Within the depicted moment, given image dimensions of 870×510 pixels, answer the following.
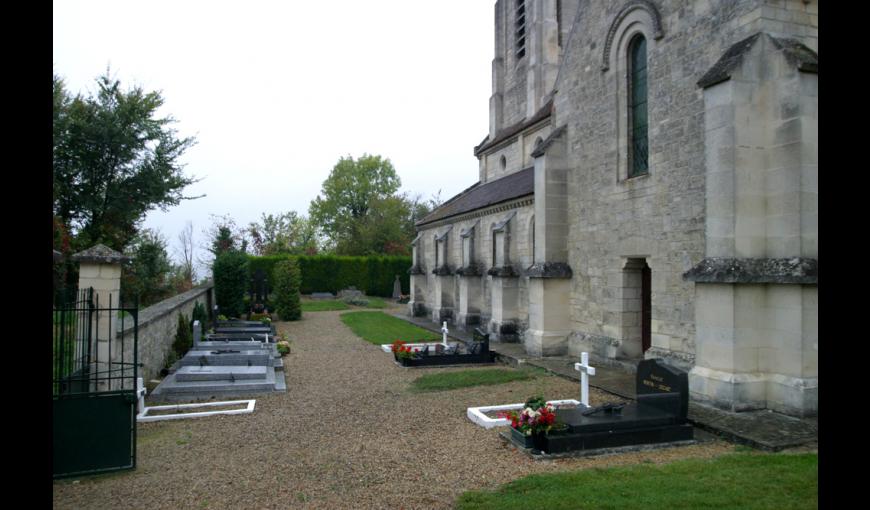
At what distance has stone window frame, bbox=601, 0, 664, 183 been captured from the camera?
459 inches

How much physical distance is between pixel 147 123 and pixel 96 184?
355cm

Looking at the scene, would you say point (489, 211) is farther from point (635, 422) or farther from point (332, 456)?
point (332, 456)

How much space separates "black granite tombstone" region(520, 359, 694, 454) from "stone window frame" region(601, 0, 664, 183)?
206 inches

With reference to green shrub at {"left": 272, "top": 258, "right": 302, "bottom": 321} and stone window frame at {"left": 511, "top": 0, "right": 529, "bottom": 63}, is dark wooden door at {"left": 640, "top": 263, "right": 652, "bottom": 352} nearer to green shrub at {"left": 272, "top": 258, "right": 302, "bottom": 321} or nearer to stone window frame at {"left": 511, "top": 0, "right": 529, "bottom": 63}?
stone window frame at {"left": 511, "top": 0, "right": 529, "bottom": 63}

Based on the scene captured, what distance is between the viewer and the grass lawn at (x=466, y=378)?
11.6m

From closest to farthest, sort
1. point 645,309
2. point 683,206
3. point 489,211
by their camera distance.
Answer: point 683,206, point 645,309, point 489,211

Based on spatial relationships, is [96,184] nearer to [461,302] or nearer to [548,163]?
[461,302]

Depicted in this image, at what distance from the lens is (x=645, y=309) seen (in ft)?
40.8

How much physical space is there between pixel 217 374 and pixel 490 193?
13896 mm

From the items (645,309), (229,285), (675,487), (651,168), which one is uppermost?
(651,168)

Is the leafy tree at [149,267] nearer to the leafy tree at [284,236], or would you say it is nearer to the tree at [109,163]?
the tree at [109,163]

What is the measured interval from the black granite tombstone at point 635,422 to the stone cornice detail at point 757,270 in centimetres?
181

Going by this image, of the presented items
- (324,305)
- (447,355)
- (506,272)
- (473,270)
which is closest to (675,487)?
(447,355)
